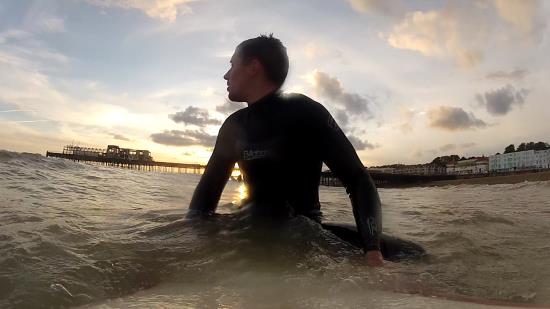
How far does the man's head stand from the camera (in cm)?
391

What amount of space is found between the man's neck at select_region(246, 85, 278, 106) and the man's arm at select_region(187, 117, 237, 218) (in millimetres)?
386

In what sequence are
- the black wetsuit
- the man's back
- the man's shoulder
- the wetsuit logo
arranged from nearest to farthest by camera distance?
1. the black wetsuit
2. the man's back
3. the wetsuit logo
4. the man's shoulder

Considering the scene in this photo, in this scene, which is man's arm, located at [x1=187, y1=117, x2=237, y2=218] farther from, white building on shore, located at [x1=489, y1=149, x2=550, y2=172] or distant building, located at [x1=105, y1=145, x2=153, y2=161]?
white building on shore, located at [x1=489, y1=149, x2=550, y2=172]

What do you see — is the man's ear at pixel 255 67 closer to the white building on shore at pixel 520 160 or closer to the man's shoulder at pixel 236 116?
the man's shoulder at pixel 236 116

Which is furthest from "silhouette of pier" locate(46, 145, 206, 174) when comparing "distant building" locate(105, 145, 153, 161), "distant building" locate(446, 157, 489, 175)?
"distant building" locate(446, 157, 489, 175)

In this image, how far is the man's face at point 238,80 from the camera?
12.9ft

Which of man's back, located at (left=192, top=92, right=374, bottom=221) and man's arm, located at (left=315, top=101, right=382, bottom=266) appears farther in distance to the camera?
man's back, located at (left=192, top=92, right=374, bottom=221)

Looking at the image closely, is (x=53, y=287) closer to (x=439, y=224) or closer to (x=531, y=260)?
(x=531, y=260)

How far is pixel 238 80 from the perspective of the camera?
396cm

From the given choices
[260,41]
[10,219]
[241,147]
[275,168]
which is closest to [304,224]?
[275,168]

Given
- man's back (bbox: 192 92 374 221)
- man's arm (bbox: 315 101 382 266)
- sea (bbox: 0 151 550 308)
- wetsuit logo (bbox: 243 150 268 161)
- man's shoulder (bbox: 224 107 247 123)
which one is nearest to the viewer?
sea (bbox: 0 151 550 308)

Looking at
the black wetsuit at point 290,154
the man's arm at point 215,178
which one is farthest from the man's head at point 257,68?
the man's arm at point 215,178

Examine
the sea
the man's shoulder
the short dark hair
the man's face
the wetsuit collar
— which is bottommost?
the sea

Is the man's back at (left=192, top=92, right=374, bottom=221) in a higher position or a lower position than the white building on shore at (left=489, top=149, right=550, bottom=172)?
lower
